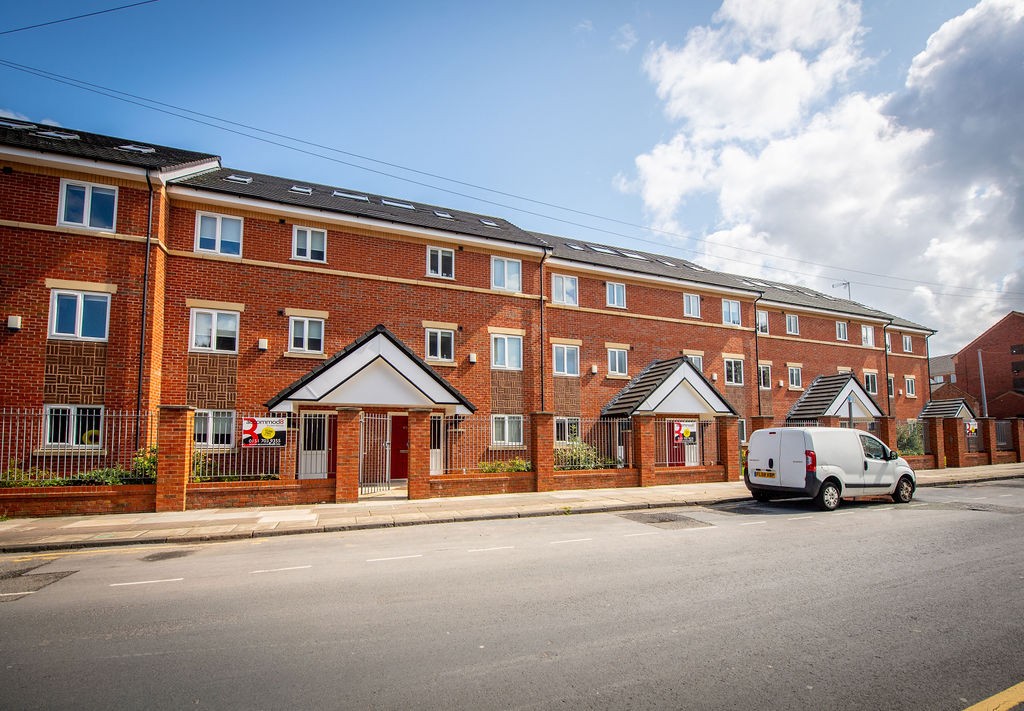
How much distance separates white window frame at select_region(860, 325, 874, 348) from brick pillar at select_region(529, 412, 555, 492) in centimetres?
2776

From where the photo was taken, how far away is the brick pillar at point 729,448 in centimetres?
1969

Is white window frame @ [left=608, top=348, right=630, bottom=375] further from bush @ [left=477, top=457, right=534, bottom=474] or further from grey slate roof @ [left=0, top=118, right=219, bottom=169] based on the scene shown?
grey slate roof @ [left=0, top=118, right=219, bottom=169]

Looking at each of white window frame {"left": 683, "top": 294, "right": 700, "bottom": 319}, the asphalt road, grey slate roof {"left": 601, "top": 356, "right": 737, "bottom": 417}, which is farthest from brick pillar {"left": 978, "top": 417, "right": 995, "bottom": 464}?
the asphalt road

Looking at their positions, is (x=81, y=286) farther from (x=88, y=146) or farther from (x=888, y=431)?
(x=888, y=431)

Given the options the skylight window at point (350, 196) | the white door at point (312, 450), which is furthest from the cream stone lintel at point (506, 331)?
the skylight window at point (350, 196)

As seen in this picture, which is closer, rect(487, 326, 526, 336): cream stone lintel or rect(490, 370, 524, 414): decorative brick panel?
rect(490, 370, 524, 414): decorative brick panel

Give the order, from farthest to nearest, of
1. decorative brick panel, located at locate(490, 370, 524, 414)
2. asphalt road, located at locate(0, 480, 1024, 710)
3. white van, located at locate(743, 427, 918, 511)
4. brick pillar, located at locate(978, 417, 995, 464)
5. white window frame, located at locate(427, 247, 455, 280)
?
brick pillar, located at locate(978, 417, 995, 464)
decorative brick panel, located at locate(490, 370, 524, 414)
white window frame, located at locate(427, 247, 455, 280)
white van, located at locate(743, 427, 918, 511)
asphalt road, located at locate(0, 480, 1024, 710)

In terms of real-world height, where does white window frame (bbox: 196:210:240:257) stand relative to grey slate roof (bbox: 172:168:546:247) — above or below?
below

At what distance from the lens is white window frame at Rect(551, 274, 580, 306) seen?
23.7 meters

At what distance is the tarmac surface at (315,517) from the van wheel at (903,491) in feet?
12.2

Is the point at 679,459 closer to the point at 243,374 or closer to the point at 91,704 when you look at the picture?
the point at 243,374

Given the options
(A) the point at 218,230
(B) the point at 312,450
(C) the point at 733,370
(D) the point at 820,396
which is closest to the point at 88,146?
(A) the point at 218,230

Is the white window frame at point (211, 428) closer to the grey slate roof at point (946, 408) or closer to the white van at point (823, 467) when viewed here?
the white van at point (823, 467)

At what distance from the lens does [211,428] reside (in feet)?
55.8
